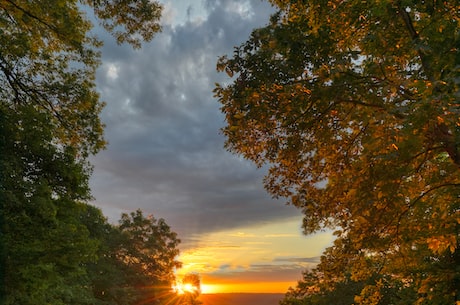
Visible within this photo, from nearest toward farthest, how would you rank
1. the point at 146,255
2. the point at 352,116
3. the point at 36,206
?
the point at 352,116
the point at 36,206
the point at 146,255

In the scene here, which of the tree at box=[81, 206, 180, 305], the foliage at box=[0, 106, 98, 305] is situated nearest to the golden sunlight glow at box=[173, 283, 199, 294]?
the tree at box=[81, 206, 180, 305]

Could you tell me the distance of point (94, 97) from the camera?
1578 centimetres

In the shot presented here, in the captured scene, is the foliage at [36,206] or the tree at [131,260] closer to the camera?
the foliage at [36,206]

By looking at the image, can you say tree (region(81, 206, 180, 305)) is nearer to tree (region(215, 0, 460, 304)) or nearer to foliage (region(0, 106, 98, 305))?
foliage (region(0, 106, 98, 305))

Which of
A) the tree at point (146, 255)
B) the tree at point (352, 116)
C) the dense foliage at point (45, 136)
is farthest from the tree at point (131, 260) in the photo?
the tree at point (352, 116)

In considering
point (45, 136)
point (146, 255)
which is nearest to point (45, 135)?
point (45, 136)

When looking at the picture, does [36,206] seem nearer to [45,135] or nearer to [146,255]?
[45,135]

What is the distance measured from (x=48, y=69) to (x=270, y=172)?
10.2 meters

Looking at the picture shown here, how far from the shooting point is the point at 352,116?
7070mm

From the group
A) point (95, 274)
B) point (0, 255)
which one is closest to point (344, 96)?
point (0, 255)

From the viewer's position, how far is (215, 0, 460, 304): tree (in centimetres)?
714

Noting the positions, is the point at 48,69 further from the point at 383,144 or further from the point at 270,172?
the point at 383,144

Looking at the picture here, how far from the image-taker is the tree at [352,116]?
7.14 m

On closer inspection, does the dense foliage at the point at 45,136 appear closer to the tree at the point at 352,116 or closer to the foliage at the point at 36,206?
the foliage at the point at 36,206
